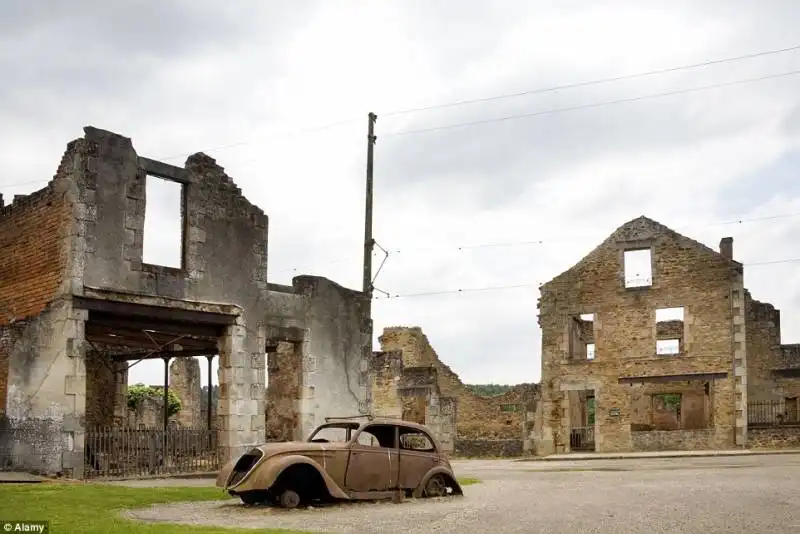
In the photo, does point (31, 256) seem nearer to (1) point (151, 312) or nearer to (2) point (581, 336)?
(1) point (151, 312)

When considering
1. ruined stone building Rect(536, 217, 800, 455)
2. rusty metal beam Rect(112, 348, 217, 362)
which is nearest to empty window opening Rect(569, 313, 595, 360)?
ruined stone building Rect(536, 217, 800, 455)

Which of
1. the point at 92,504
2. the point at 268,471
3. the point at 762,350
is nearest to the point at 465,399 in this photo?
the point at 762,350

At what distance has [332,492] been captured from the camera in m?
12.5

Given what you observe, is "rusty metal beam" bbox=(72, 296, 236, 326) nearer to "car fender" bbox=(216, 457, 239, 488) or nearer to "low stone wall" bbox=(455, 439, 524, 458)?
"car fender" bbox=(216, 457, 239, 488)

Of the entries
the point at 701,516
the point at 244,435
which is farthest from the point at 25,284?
the point at 701,516

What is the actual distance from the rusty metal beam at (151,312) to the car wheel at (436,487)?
632 centimetres

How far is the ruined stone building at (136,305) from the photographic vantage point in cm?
1603

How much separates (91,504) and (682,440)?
84.8 ft

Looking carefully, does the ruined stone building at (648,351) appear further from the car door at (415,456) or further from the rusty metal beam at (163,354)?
the car door at (415,456)

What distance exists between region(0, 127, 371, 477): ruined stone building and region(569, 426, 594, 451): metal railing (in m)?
17.3

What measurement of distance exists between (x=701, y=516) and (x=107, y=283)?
34.4 ft

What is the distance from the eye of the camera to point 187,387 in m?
35.2

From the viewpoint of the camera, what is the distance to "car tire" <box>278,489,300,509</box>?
39.6 ft

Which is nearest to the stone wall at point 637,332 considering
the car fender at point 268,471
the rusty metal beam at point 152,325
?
the rusty metal beam at point 152,325
